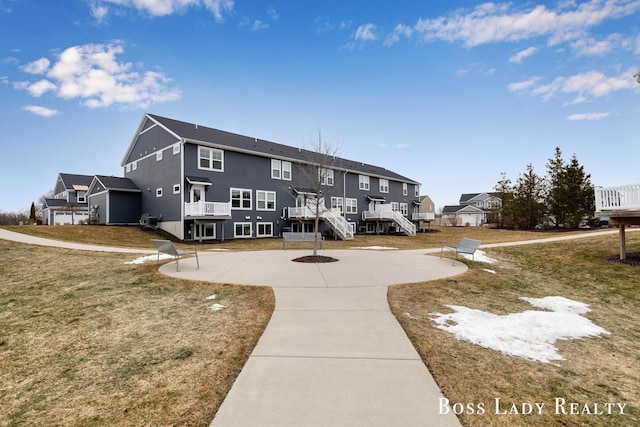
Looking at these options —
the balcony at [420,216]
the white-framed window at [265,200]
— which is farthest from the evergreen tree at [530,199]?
the white-framed window at [265,200]

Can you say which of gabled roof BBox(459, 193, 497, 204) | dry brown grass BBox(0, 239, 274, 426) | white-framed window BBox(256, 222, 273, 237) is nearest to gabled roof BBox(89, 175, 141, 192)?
white-framed window BBox(256, 222, 273, 237)

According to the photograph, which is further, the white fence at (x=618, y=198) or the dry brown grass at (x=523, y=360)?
the white fence at (x=618, y=198)

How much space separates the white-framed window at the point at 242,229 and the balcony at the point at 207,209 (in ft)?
7.32

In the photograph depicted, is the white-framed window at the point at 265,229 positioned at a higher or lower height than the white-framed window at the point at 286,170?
lower

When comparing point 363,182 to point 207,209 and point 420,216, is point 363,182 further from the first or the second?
point 207,209

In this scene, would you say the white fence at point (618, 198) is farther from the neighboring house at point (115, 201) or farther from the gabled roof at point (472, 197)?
the gabled roof at point (472, 197)

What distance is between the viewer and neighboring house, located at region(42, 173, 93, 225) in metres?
34.3

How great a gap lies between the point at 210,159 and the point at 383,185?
24.1m

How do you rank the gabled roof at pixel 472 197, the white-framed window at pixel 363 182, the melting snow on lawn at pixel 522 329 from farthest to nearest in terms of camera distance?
the gabled roof at pixel 472 197, the white-framed window at pixel 363 182, the melting snow on lawn at pixel 522 329

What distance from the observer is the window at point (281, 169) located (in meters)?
28.0

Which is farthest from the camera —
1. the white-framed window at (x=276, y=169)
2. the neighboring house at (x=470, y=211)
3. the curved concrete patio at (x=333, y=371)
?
the neighboring house at (x=470, y=211)

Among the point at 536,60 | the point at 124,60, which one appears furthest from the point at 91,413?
the point at 536,60

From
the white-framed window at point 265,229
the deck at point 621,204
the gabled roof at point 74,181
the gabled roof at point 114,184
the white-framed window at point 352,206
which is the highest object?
the gabled roof at point 74,181

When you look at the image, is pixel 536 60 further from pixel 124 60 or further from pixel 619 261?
pixel 124 60
